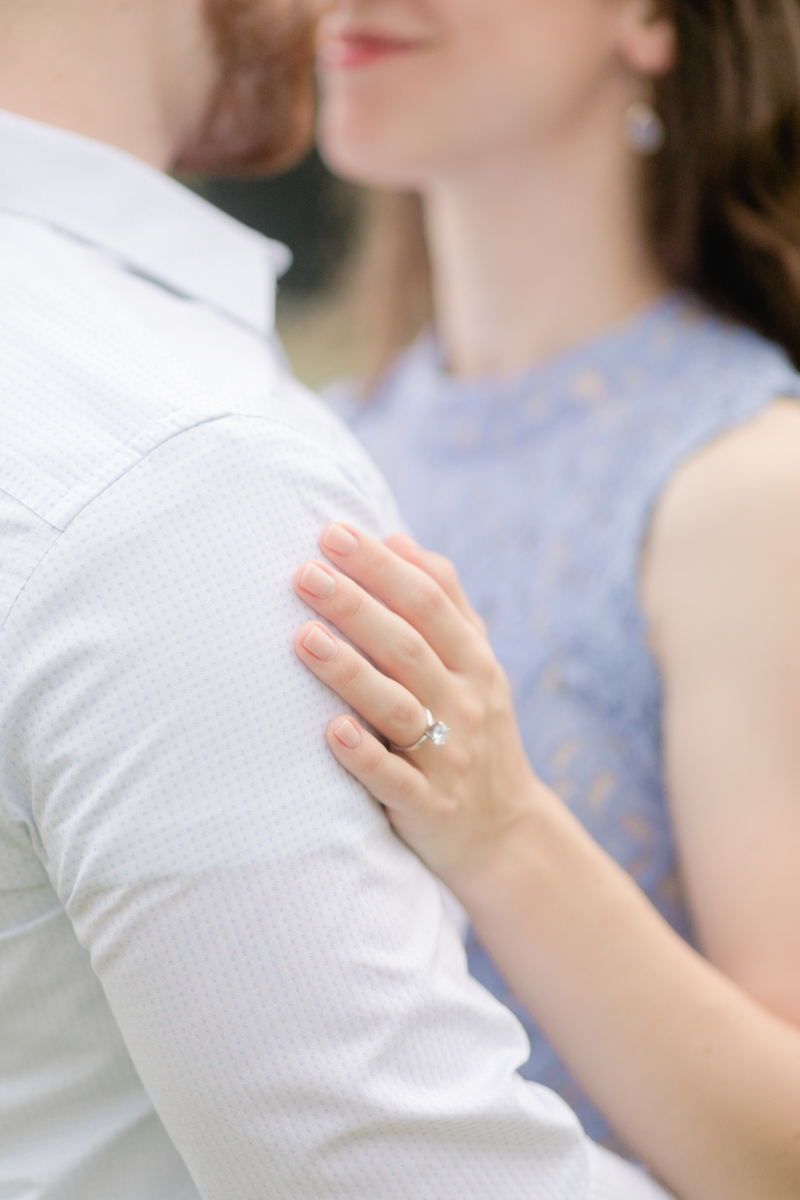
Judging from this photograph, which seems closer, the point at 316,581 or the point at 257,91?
the point at 316,581

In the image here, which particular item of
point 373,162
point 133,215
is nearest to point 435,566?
point 133,215

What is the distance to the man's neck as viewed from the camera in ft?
2.09

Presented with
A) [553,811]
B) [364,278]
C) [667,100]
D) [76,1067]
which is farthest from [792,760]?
[364,278]

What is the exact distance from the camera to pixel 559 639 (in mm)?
1059

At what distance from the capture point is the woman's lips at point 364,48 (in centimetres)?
119

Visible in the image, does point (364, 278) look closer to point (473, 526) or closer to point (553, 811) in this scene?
point (473, 526)

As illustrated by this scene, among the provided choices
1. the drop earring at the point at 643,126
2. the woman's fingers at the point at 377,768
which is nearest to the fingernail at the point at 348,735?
the woman's fingers at the point at 377,768

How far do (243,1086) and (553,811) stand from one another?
294 mm

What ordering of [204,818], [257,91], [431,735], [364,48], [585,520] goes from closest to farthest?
[204,818]
[431,735]
[257,91]
[585,520]
[364,48]

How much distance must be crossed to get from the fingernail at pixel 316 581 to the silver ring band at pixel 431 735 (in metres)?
0.12

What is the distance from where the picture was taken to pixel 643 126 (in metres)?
1.30

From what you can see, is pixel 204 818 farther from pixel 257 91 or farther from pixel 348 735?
pixel 257 91

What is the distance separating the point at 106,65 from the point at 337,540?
366mm

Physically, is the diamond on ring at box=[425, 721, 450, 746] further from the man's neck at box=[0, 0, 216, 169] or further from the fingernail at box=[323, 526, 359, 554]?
the man's neck at box=[0, 0, 216, 169]
